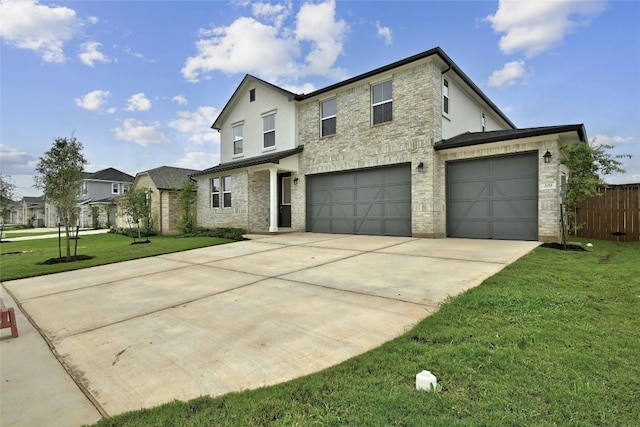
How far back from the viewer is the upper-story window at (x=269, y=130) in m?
17.3

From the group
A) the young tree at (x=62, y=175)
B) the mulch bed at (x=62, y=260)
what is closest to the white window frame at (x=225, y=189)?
the young tree at (x=62, y=175)

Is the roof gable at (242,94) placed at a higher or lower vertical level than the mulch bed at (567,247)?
higher

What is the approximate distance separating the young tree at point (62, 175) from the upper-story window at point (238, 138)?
379 inches

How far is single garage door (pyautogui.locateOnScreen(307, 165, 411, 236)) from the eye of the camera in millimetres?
12672

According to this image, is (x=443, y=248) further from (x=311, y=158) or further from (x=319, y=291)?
(x=311, y=158)

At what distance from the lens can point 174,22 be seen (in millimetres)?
12078

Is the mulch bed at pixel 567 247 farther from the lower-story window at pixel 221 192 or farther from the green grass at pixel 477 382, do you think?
the lower-story window at pixel 221 192

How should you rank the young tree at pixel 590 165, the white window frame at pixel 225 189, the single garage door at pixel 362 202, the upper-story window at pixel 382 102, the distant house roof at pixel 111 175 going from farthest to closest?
the distant house roof at pixel 111 175 → the white window frame at pixel 225 189 → the upper-story window at pixel 382 102 → the single garage door at pixel 362 202 → the young tree at pixel 590 165

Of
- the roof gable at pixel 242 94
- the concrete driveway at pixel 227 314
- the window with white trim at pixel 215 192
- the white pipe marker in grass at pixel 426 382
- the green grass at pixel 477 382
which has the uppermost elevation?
the roof gable at pixel 242 94

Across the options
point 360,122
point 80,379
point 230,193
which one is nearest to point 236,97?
point 230,193

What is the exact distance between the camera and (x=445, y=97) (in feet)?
41.5

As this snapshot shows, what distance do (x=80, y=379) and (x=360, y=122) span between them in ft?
42.1

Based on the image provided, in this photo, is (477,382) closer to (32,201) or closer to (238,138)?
(238,138)

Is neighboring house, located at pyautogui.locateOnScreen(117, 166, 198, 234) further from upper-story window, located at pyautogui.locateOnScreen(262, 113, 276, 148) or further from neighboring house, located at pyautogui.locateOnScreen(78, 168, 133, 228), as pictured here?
neighboring house, located at pyautogui.locateOnScreen(78, 168, 133, 228)
